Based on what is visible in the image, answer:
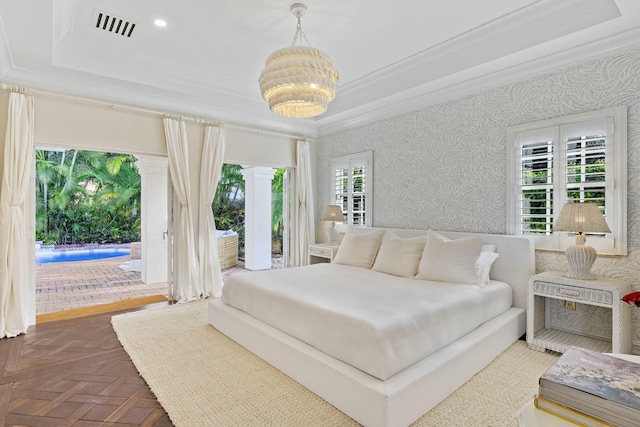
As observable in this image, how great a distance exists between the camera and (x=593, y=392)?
1.04 m

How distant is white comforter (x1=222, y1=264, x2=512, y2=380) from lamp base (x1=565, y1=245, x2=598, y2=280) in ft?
2.01

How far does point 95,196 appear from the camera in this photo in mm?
9672

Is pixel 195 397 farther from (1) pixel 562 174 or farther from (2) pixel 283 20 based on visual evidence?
(1) pixel 562 174

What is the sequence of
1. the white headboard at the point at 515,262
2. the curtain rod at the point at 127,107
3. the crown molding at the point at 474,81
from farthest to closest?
the curtain rod at the point at 127,107, the white headboard at the point at 515,262, the crown molding at the point at 474,81

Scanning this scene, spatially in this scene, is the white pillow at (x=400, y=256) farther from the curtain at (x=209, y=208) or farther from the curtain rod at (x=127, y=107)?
the curtain rod at (x=127, y=107)

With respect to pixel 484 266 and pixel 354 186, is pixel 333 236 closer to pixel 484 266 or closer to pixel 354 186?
pixel 354 186

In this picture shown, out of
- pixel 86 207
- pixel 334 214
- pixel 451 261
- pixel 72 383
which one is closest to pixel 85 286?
pixel 72 383

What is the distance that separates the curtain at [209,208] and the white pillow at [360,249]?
1806 millimetres

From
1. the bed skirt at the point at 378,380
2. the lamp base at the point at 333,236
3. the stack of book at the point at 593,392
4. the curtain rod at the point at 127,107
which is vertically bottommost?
the bed skirt at the point at 378,380

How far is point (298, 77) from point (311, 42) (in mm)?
1185

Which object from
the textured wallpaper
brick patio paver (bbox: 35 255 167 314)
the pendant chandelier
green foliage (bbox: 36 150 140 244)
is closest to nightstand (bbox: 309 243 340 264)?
the textured wallpaper

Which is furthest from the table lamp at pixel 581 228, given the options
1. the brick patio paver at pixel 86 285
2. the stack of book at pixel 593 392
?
the brick patio paver at pixel 86 285

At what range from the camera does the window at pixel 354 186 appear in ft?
16.5

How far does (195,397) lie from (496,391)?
2.03 metres
